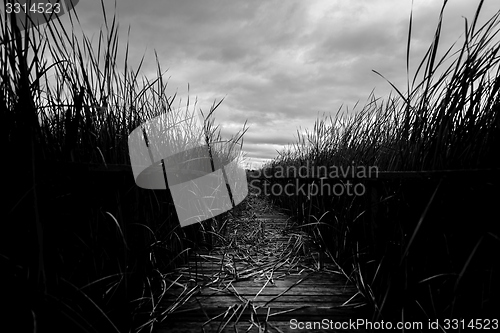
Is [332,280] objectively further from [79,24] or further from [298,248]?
[79,24]

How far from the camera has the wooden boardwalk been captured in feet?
4.02

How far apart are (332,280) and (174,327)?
3.02ft

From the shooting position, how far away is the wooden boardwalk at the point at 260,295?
1.23 meters

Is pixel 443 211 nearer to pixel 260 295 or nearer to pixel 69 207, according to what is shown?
pixel 260 295

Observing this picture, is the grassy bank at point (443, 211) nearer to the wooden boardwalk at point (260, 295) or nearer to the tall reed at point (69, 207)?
the wooden boardwalk at point (260, 295)

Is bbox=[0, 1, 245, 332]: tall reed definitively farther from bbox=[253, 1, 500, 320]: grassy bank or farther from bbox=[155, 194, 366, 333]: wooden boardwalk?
bbox=[253, 1, 500, 320]: grassy bank

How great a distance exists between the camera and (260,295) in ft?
4.88

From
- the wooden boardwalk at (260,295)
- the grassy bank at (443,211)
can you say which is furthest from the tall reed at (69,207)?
the grassy bank at (443,211)

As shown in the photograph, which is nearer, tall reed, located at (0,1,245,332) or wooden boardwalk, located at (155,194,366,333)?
tall reed, located at (0,1,245,332)

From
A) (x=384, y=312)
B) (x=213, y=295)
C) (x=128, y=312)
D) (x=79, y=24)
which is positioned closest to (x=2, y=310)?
(x=128, y=312)

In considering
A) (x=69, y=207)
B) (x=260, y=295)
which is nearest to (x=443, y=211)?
(x=260, y=295)

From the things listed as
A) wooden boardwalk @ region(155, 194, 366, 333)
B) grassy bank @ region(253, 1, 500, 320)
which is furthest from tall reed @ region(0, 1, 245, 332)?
grassy bank @ region(253, 1, 500, 320)

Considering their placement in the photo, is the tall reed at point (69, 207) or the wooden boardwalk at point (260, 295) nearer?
the tall reed at point (69, 207)

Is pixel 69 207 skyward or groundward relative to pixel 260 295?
skyward
